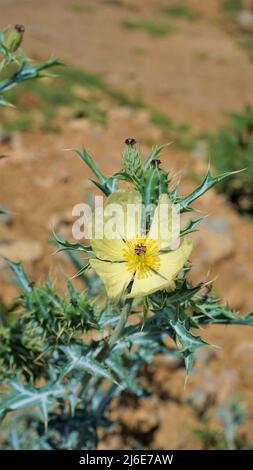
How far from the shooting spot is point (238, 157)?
189 inches

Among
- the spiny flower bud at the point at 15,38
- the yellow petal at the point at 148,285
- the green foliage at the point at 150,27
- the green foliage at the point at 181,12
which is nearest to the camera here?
the yellow petal at the point at 148,285

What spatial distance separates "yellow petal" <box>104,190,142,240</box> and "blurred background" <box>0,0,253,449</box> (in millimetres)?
172

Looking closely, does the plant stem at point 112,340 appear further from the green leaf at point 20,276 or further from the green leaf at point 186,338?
the green leaf at point 20,276

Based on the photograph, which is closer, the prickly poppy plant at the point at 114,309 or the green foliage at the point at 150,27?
the prickly poppy plant at the point at 114,309

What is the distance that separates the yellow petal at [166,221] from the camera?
1.34 metres

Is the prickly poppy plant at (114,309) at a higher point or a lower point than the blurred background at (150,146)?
lower

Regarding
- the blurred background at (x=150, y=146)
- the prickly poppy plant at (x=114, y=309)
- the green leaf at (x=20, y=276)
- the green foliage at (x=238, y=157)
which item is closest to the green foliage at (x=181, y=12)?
the blurred background at (x=150, y=146)

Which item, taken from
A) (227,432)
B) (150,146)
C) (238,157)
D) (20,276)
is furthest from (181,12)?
(20,276)

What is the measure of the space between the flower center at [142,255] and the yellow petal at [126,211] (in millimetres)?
26

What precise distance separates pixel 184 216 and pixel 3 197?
1.18 metres

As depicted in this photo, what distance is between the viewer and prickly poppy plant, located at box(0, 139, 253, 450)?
133cm

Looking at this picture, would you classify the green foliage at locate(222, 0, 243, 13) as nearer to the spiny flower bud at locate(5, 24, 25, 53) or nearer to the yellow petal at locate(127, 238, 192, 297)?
the spiny flower bud at locate(5, 24, 25, 53)
